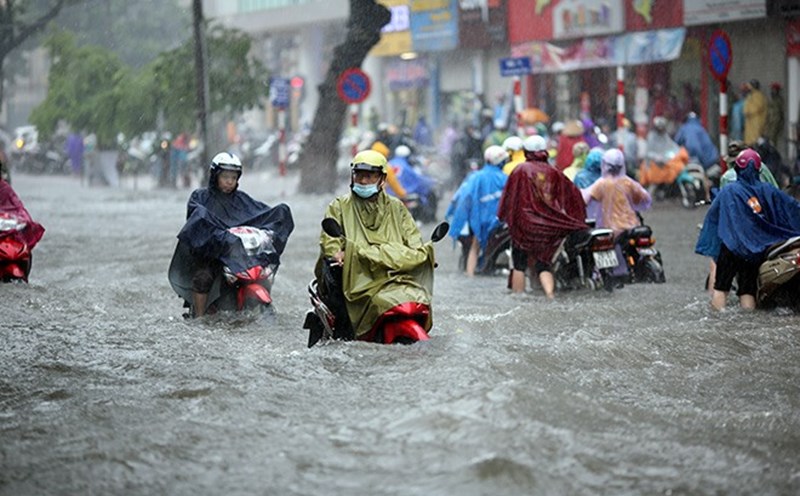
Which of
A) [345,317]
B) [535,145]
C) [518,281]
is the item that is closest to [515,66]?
[518,281]

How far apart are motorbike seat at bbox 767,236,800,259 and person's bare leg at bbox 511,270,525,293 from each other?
2.98m

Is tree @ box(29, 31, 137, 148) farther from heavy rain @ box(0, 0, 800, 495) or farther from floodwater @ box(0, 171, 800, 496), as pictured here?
floodwater @ box(0, 171, 800, 496)

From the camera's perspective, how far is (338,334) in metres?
9.02

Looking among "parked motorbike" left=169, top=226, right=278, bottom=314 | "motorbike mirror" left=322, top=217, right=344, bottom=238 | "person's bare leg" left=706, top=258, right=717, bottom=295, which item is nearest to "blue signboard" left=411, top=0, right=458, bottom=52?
"person's bare leg" left=706, top=258, right=717, bottom=295

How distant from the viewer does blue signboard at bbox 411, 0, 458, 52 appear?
37.6 m

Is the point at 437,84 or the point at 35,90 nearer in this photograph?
the point at 437,84

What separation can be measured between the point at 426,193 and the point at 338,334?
502 inches

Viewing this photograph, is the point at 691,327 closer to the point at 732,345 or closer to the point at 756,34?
the point at 732,345

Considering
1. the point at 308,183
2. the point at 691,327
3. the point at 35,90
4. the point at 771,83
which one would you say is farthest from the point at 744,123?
the point at 35,90

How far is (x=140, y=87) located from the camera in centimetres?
3316

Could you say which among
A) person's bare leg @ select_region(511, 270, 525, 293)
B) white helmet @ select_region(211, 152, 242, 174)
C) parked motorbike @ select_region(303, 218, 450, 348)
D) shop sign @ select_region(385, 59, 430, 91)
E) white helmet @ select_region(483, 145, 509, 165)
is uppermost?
shop sign @ select_region(385, 59, 430, 91)

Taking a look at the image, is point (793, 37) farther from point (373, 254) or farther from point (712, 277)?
point (373, 254)

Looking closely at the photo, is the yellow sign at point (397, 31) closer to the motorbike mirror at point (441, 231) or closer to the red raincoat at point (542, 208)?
the red raincoat at point (542, 208)

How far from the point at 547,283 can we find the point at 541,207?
0.68 metres
